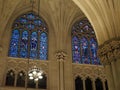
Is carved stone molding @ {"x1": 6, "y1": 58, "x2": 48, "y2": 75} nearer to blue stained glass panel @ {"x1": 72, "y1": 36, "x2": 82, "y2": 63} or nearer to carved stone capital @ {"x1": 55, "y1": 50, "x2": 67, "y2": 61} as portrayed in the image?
carved stone capital @ {"x1": 55, "y1": 50, "x2": 67, "y2": 61}

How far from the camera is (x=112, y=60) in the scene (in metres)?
10.9

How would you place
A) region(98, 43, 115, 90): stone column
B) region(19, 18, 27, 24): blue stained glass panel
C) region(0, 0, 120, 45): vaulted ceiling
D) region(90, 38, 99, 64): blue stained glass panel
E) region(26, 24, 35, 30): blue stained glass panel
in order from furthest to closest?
Answer: 1. region(19, 18, 27, 24): blue stained glass panel
2. region(26, 24, 35, 30): blue stained glass panel
3. region(90, 38, 99, 64): blue stained glass panel
4. region(0, 0, 120, 45): vaulted ceiling
5. region(98, 43, 115, 90): stone column

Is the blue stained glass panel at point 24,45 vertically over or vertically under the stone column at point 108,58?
over

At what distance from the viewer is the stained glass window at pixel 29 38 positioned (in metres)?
17.6

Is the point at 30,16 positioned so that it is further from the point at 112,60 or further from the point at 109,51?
the point at 112,60

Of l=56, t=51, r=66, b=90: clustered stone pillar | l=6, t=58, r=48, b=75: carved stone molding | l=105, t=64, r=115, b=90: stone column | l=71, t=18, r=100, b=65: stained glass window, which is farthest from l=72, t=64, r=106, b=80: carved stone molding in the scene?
l=105, t=64, r=115, b=90: stone column

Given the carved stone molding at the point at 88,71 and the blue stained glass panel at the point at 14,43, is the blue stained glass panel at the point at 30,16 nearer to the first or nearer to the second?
the blue stained glass panel at the point at 14,43

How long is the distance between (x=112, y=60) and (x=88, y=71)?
6796 millimetres

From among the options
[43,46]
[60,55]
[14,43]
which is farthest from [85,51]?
[14,43]

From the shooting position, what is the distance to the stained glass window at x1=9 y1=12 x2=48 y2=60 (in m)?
17.6

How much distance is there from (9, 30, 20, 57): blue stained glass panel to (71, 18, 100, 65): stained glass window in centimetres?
424

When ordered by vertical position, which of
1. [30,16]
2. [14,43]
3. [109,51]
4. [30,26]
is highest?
[30,16]

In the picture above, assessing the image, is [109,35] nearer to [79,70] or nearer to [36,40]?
[79,70]

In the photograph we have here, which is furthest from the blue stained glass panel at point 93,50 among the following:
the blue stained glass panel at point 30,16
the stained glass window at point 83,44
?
the blue stained glass panel at point 30,16
